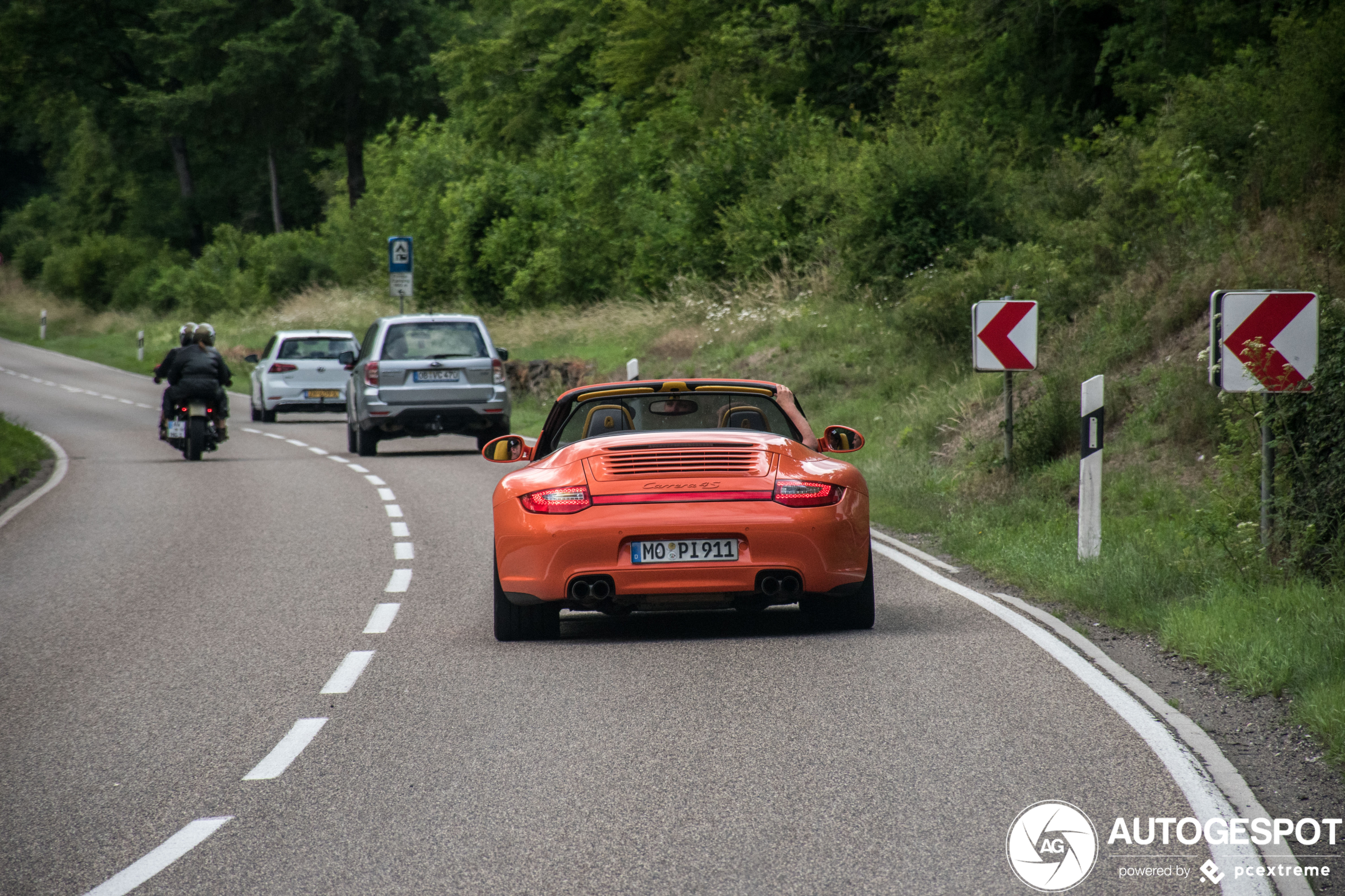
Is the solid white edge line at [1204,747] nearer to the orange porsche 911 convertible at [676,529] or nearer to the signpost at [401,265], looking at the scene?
the orange porsche 911 convertible at [676,529]

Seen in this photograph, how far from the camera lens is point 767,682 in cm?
751

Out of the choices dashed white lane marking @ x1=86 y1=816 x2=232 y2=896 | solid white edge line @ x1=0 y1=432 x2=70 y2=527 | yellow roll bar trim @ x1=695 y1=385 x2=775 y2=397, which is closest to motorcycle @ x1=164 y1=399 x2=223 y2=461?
solid white edge line @ x1=0 y1=432 x2=70 y2=527

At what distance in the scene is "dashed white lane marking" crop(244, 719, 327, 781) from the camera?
5.99 meters

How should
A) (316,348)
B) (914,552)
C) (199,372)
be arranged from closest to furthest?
(914,552), (199,372), (316,348)

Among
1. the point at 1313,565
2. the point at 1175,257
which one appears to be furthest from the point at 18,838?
the point at 1175,257

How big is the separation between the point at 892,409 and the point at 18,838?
1630cm

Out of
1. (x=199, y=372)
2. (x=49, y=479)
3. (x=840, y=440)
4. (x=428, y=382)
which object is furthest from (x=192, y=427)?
(x=840, y=440)

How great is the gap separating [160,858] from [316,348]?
90.9 feet

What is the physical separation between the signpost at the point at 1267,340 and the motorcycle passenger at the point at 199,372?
1524 cm

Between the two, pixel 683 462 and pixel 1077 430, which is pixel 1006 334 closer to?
pixel 1077 430

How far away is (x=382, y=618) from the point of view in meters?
9.73

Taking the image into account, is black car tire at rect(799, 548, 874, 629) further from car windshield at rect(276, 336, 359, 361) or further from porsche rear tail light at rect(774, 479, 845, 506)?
car windshield at rect(276, 336, 359, 361)

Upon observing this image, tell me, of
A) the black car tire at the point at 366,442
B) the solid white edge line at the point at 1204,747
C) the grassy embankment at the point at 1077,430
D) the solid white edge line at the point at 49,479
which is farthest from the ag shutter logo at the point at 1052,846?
the black car tire at the point at 366,442

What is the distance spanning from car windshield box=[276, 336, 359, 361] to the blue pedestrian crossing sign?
2146 mm
